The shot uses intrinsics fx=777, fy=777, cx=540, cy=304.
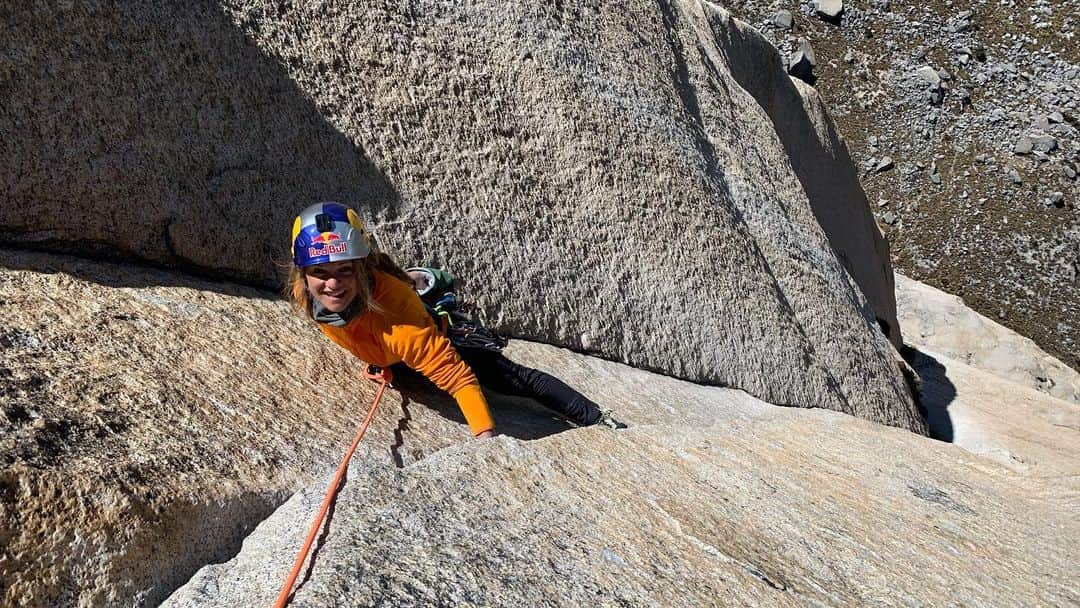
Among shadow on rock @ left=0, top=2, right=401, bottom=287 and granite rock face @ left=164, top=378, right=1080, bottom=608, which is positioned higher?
shadow on rock @ left=0, top=2, right=401, bottom=287

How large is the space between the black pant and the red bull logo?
1.12 metres

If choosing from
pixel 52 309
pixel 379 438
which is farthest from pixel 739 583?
pixel 52 309

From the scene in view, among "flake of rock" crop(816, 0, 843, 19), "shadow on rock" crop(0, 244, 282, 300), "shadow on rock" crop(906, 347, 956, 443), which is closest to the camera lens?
"shadow on rock" crop(0, 244, 282, 300)

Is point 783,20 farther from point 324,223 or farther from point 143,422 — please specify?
point 143,422

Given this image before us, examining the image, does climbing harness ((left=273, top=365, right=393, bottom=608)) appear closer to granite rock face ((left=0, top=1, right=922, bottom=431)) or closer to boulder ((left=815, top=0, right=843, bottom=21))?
granite rock face ((left=0, top=1, right=922, bottom=431))

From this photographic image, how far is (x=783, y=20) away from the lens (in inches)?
1278

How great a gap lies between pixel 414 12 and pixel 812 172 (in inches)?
315

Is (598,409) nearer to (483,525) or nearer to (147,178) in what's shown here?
(483,525)

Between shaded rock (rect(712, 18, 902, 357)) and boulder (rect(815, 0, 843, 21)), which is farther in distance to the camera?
boulder (rect(815, 0, 843, 21))

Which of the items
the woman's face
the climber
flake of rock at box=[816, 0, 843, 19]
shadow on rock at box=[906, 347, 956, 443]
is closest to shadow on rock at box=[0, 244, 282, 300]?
the climber

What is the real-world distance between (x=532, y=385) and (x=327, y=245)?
59.8 inches

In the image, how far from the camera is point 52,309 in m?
3.18

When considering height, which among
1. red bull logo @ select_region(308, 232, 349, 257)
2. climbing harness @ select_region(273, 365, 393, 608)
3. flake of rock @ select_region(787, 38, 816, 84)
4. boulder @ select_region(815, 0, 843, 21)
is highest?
boulder @ select_region(815, 0, 843, 21)

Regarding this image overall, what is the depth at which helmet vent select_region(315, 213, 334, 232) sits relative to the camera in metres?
3.51
